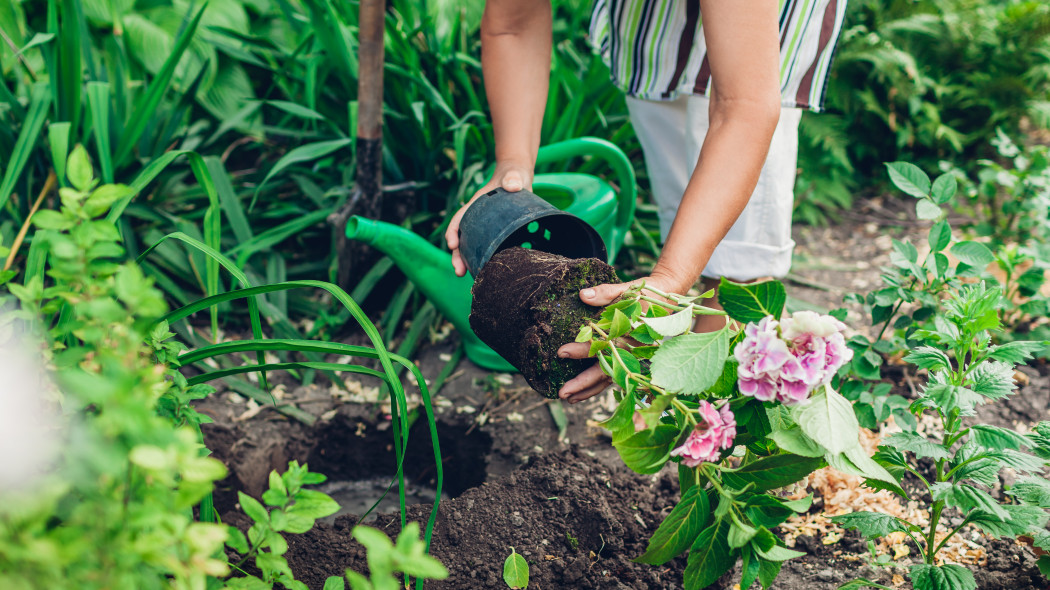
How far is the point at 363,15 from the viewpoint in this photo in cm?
187

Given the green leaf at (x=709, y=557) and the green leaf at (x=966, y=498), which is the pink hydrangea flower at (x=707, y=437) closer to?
the green leaf at (x=709, y=557)

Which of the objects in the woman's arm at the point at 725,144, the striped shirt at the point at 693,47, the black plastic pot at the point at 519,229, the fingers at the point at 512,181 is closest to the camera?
the woman's arm at the point at 725,144

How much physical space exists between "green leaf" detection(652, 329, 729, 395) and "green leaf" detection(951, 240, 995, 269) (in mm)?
821

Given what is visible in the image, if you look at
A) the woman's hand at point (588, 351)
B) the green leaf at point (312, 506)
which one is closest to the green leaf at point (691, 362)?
the woman's hand at point (588, 351)

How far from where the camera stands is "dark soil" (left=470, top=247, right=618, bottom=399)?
3.57 ft

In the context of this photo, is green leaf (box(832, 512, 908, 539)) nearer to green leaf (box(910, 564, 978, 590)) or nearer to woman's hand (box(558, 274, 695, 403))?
green leaf (box(910, 564, 978, 590))

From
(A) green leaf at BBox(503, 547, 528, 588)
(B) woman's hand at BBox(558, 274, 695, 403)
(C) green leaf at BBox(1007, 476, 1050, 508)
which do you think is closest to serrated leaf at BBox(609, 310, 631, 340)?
(B) woman's hand at BBox(558, 274, 695, 403)

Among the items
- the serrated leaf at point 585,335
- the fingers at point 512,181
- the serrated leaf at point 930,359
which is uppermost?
the fingers at point 512,181

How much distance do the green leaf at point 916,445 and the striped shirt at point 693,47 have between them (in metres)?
0.76

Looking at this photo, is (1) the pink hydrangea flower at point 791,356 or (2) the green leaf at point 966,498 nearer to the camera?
(1) the pink hydrangea flower at point 791,356

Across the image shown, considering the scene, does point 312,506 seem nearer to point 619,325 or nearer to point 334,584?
point 334,584

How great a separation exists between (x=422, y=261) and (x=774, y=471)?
0.93m

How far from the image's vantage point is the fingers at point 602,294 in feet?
3.54

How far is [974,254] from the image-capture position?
54.0 inches
